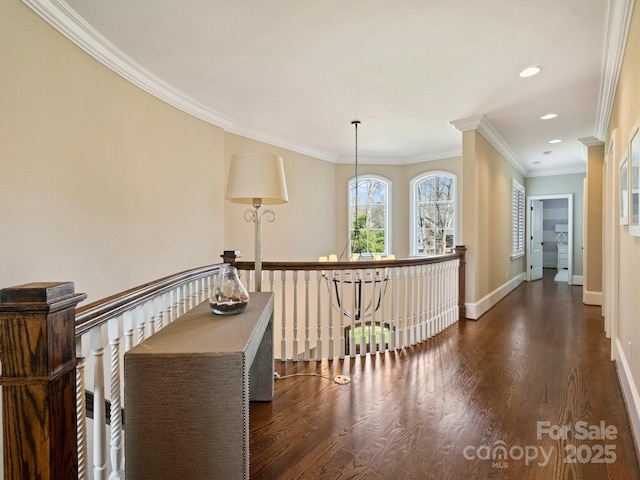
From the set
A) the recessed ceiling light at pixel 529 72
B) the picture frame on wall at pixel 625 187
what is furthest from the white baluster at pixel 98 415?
the recessed ceiling light at pixel 529 72

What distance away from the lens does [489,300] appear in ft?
17.3

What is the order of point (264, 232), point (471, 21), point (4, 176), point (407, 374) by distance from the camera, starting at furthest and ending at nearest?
point (264, 232) < point (407, 374) < point (471, 21) < point (4, 176)

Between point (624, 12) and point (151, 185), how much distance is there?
3.89 m

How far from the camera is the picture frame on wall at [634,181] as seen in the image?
1.88 meters

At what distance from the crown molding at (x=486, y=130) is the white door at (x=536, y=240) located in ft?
9.39

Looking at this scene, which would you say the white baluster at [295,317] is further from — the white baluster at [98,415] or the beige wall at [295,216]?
the beige wall at [295,216]

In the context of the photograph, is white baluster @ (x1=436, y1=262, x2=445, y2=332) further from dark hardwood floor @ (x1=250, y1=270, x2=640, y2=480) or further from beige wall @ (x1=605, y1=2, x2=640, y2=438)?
beige wall @ (x1=605, y1=2, x2=640, y2=438)

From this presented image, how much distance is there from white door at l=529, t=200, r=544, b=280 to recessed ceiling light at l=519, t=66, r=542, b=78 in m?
6.25

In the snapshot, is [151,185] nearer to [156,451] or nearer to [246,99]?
[246,99]

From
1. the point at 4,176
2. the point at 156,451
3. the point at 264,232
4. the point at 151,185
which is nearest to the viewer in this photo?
the point at 156,451

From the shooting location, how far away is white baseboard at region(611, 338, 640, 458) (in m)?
1.89

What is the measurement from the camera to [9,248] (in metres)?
2.10

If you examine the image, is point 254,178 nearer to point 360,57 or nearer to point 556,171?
point 360,57

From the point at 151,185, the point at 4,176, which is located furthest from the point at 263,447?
the point at 151,185
